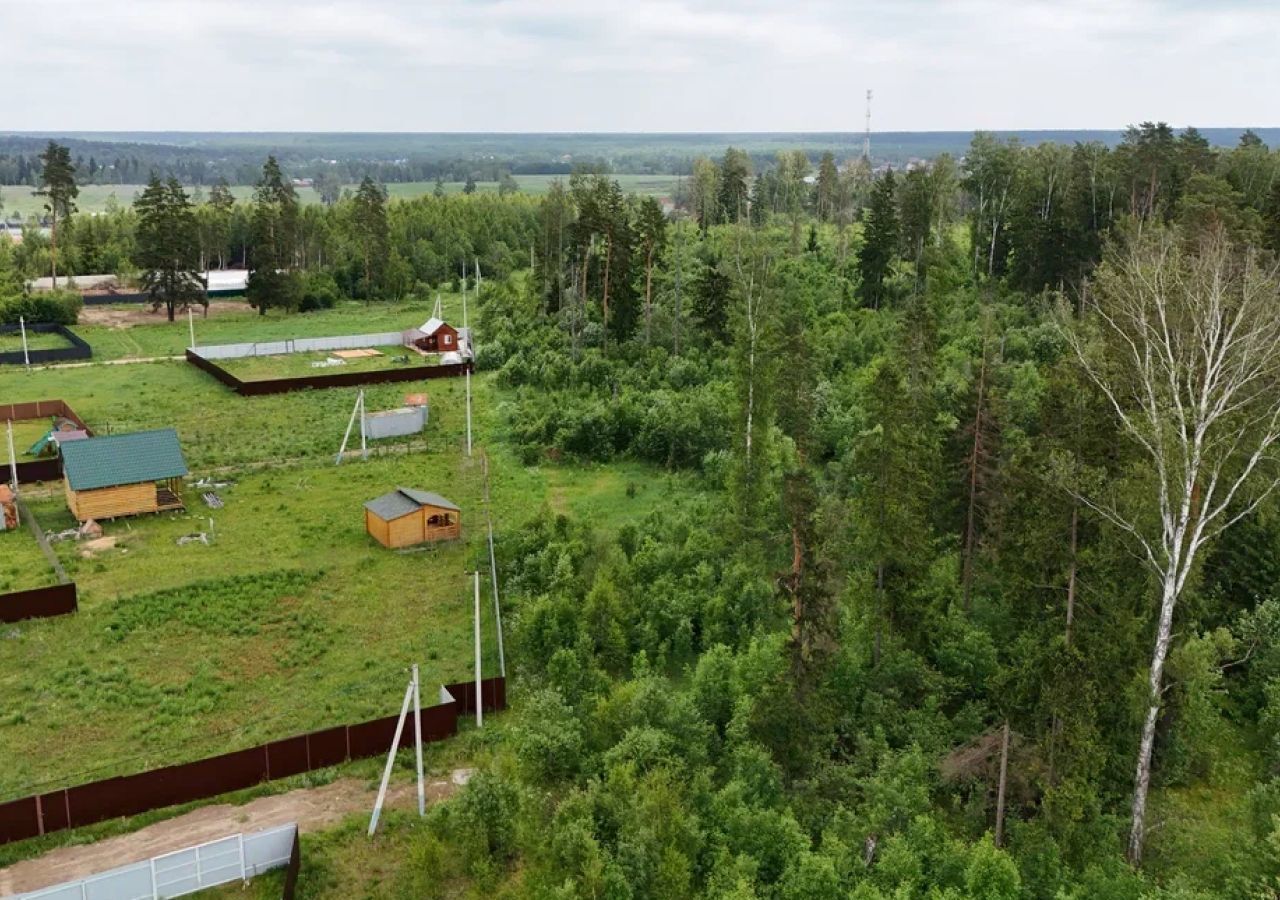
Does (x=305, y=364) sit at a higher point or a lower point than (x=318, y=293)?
lower

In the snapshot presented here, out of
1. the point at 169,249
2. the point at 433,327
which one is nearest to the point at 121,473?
the point at 433,327

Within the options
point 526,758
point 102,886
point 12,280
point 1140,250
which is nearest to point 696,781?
point 526,758

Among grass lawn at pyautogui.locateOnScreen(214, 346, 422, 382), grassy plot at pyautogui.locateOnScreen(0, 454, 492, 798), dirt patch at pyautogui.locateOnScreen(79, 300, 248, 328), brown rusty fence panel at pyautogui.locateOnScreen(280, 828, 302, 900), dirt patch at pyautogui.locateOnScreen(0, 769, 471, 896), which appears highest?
dirt patch at pyautogui.locateOnScreen(79, 300, 248, 328)

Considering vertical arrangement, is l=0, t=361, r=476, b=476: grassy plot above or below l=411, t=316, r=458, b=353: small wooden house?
below

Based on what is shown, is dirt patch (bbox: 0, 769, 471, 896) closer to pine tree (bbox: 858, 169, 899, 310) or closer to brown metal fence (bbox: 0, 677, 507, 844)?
brown metal fence (bbox: 0, 677, 507, 844)

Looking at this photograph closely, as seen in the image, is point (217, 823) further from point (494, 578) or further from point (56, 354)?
point (56, 354)

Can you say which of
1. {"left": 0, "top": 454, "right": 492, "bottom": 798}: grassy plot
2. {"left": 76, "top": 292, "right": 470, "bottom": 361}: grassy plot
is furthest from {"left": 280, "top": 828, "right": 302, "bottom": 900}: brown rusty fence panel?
{"left": 76, "top": 292, "right": 470, "bottom": 361}: grassy plot

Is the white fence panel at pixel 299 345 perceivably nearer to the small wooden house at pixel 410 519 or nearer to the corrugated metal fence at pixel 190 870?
the small wooden house at pixel 410 519
